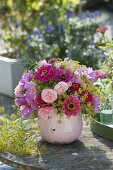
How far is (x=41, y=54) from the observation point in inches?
185

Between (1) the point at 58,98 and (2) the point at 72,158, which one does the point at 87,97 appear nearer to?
(1) the point at 58,98

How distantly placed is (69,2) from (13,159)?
11.8 ft

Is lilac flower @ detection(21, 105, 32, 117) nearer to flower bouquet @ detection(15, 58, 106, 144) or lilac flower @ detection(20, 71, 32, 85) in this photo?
flower bouquet @ detection(15, 58, 106, 144)

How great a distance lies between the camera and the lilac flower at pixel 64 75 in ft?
7.57

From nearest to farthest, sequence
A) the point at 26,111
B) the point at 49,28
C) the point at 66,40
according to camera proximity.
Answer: the point at 26,111, the point at 66,40, the point at 49,28

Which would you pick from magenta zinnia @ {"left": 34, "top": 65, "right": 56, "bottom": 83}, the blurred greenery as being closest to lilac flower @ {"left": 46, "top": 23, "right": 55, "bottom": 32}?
the blurred greenery

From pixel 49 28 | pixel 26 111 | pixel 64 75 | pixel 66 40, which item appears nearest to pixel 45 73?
pixel 64 75

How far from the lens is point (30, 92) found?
2289 mm

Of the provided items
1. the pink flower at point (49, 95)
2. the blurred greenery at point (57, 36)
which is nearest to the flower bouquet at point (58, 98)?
the pink flower at point (49, 95)

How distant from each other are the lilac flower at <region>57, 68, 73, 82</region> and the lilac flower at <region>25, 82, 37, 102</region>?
0.12 m

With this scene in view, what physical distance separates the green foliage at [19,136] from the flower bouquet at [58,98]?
0.07 m

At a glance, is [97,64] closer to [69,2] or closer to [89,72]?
[69,2]

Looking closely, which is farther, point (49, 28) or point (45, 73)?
point (49, 28)

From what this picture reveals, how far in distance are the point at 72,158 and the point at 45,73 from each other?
392mm
